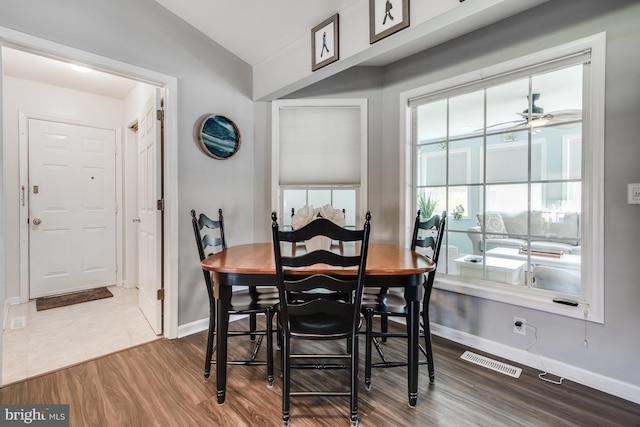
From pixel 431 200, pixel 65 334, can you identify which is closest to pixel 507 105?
pixel 431 200

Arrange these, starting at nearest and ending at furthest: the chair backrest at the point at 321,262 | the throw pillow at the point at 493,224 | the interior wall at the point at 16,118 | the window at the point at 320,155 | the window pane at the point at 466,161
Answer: the chair backrest at the point at 321,262 < the throw pillow at the point at 493,224 < the window pane at the point at 466,161 < the window at the point at 320,155 < the interior wall at the point at 16,118

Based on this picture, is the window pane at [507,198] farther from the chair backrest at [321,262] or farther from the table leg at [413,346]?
the chair backrest at [321,262]

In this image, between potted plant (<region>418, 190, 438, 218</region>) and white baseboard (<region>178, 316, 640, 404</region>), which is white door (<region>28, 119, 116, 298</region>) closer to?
white baseboard (<region>178, 316, 640, 404</region>)

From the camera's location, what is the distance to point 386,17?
6.30ft

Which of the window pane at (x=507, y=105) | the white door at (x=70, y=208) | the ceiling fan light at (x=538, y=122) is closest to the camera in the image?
the ceiling fan light at (x=538, y=122)

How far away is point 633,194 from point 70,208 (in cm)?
524

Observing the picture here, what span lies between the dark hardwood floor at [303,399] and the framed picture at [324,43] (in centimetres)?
231

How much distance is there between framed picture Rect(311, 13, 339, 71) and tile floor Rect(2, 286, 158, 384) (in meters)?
2.68

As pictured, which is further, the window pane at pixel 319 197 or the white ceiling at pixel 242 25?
the window pane at pixel 319 197

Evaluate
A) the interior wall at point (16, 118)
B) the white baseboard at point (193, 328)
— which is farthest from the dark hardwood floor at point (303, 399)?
the interior wall at point (16, 118)

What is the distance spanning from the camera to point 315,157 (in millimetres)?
3031

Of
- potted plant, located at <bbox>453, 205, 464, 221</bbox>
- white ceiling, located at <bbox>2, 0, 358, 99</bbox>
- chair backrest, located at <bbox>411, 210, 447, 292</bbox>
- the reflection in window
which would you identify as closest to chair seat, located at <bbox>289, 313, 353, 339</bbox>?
chair backrest, located at <bbox>411, 210, 447, 292</bbox>

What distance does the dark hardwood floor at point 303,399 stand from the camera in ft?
5.06

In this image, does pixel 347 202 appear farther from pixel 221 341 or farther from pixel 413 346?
pixel 221 341
